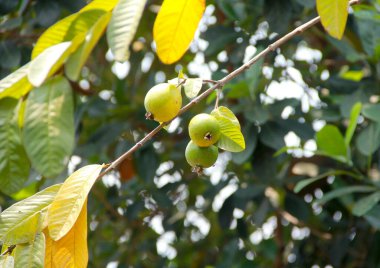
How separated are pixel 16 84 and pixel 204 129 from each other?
314 mm

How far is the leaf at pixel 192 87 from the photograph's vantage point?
880 mm

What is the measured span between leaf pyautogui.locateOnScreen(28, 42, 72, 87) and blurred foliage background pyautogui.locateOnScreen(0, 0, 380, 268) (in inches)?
28.5

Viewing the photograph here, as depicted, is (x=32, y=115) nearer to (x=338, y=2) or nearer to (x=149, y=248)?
(x=338, y=2)

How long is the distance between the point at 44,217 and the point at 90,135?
1274mm

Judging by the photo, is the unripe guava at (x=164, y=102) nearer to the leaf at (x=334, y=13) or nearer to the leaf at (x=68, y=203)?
the leaf at (x=68, y=203)

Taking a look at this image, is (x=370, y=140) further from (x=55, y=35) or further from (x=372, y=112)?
(x=55, y=35)

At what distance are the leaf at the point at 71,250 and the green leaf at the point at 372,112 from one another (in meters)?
0.98

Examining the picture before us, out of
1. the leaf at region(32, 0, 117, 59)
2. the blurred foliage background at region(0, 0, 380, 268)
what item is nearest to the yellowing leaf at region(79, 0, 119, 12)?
the leaf at region(32, 0, 117, 59)

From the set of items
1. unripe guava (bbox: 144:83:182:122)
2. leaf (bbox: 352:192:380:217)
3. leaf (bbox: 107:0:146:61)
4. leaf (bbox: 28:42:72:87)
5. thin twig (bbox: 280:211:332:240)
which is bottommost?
thin twig (bbox: 280:211:332:240)

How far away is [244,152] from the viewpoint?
1.78 meters

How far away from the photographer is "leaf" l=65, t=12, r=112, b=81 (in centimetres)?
95

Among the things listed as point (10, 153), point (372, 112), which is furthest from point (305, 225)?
point (10, 153)

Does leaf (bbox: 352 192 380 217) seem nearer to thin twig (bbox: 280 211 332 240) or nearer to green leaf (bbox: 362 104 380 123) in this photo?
green leaf (bbox: 362 104 380 123)

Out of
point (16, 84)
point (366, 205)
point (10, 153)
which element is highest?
point (16, 84)
